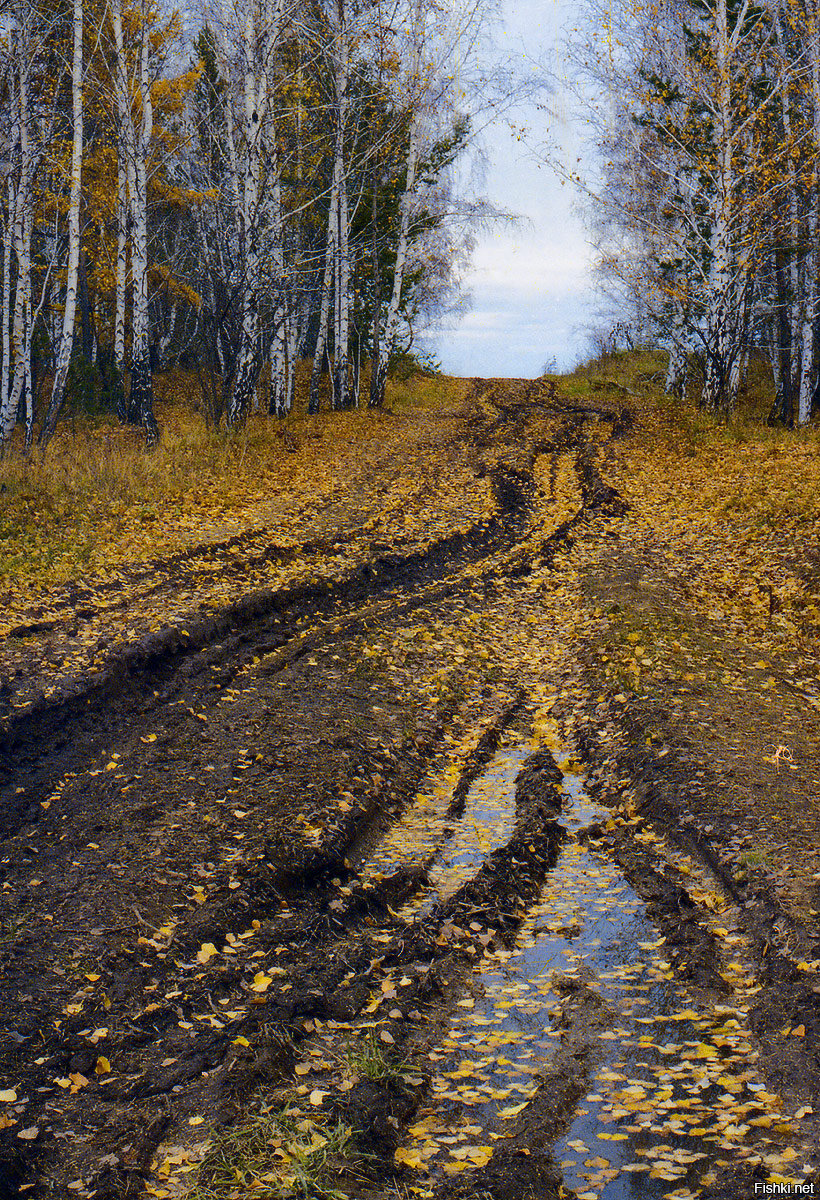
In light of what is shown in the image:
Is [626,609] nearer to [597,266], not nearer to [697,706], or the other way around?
[697,706]

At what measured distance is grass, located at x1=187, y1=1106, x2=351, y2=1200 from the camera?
3203mm

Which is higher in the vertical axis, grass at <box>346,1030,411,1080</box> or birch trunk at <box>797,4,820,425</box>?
birch trunk at <box>797,4,820,425</box>

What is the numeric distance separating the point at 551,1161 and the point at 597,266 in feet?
101

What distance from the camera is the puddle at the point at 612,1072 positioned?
3.37 m

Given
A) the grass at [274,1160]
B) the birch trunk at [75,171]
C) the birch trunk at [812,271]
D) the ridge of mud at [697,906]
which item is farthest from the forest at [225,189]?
the grass at [274,1160]

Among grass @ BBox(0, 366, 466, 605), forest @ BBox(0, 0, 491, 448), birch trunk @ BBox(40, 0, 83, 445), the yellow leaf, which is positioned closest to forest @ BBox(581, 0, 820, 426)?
forest @ BBox(0, 0, 491, 448)

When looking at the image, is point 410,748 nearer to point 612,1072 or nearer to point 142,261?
point 612,1072

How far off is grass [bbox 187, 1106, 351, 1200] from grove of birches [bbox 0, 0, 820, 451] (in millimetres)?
14038

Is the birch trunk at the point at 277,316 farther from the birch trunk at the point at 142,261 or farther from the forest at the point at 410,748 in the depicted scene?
the birch trunk at the point at 142,261

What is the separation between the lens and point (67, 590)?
9516 mm

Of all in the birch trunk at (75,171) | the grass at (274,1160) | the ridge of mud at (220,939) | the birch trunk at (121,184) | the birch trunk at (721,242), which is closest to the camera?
the grass at (274,1160)

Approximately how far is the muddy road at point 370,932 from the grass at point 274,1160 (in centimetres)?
1

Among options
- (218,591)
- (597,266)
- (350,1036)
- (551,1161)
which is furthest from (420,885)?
(597,266)

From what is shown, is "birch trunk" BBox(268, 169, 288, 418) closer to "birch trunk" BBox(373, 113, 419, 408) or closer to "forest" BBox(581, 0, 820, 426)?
"birch trunk" BBox(373, 113, 419, 408)
